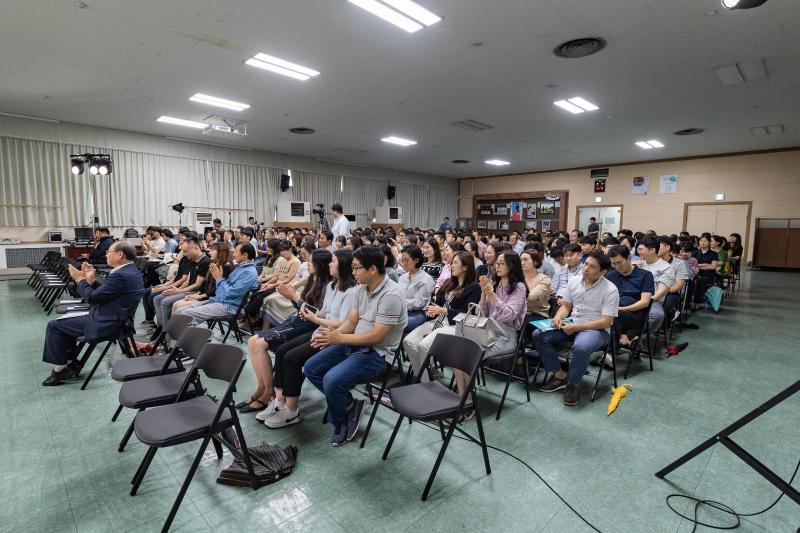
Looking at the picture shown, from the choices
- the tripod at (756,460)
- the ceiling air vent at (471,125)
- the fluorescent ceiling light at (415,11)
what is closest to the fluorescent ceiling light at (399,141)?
the ceiling air vent at (471,125)

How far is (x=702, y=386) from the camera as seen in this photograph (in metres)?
3.54

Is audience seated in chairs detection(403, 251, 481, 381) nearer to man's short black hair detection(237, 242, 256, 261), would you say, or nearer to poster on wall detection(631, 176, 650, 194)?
man's short black hair detection(237, 242, 256, 261)

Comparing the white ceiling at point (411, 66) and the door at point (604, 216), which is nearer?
the white ceiling at point (411, 66)

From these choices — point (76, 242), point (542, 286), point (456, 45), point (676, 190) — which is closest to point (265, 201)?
point (76, 242)

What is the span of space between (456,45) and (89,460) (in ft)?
17.7

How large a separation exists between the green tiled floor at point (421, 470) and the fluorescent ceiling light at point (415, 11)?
385cm

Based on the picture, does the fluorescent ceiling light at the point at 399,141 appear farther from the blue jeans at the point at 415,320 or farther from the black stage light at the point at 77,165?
the blue jeans at the point at 415,320

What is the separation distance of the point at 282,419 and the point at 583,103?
740 cm

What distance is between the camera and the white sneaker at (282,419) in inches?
110

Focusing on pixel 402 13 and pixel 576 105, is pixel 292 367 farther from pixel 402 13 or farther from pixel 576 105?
pixel 576 105

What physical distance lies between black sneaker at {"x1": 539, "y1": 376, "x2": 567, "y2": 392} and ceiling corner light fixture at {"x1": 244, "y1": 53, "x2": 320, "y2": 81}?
5291 mm

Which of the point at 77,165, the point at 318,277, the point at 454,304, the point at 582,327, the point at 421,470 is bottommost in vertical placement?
the point at 421,470

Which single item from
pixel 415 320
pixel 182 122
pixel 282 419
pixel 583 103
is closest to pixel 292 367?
pixel 282 419

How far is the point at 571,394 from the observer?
3195 millimetres
